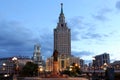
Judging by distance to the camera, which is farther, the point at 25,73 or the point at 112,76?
the point at 25,73

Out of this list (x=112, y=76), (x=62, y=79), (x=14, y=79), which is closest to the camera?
(x=112, y=76)

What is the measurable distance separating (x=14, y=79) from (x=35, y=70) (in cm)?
6941

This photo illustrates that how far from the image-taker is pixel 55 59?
8938 cm

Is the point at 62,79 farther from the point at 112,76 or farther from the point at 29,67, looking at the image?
the point at 29,67

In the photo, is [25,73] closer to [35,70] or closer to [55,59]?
[35,70]

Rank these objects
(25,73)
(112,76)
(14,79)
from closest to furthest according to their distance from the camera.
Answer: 1. (112,76)
2. (14,79)
3. (25,73)

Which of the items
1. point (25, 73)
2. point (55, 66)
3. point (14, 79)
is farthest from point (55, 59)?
point (25, 73)

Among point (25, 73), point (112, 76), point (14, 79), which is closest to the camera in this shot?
point (112, 76)

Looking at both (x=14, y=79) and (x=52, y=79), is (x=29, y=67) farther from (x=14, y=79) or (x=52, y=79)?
(x=52, y=79)

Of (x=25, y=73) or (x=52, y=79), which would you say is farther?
(x=25, y=73)

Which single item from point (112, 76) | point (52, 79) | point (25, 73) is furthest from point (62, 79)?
point (25, 73)

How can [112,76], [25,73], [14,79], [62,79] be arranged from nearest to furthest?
[112,76] → [62,79] → [14,79] → [25,73]

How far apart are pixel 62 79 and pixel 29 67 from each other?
283 ft

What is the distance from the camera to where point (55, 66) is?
90688 mm
